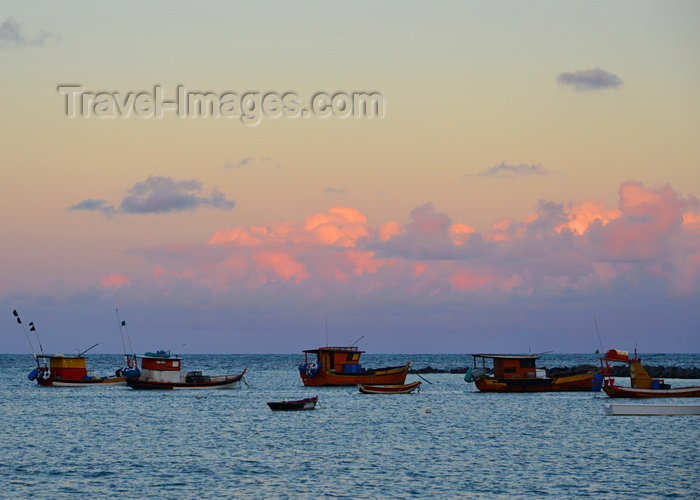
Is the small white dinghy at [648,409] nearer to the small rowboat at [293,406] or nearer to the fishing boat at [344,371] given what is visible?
the small rowboat at [293,406]

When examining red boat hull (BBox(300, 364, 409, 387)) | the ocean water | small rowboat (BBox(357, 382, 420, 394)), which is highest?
red boat hull (BBox(300, 364, 409, 387))

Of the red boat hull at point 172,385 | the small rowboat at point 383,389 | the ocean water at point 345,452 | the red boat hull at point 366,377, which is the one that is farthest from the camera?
the red boat hull at point 366,377

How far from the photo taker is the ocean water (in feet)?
110

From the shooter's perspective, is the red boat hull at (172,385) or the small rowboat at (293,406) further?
the red boat hull at (172,385)

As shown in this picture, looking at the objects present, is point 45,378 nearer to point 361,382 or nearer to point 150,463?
point 361,382

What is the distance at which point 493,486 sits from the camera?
3397cm

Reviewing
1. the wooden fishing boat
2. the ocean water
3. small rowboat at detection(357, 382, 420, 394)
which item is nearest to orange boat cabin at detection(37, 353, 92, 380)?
the wooden fishing boat

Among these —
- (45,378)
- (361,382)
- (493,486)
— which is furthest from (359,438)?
(45,378)

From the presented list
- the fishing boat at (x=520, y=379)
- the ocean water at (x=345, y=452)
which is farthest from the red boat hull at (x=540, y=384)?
the ocean water at (x=345, y=452)

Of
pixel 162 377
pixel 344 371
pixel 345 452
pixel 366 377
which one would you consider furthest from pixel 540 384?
pixel 345 452

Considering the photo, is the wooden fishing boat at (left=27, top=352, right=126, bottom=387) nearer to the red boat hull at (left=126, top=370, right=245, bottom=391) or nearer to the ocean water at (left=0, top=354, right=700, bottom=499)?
the red boat hull at (left=126, top=370, right=245, bottom=391)

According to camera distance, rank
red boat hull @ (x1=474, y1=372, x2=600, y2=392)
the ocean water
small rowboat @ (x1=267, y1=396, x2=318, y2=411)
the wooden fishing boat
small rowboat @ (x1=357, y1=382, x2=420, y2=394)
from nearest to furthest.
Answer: the ocean water → small rowboat @ (x1=267, y1=396, x2=318, y2=411) → red boat hull @ (x1=474, y1=372, x2=600, y2=392) → small rowboat @ (x1=357, y1=382, x2=420, y2=394) → the wooden fishing boat

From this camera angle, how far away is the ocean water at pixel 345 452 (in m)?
33.5

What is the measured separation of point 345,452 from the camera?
1702 inches
